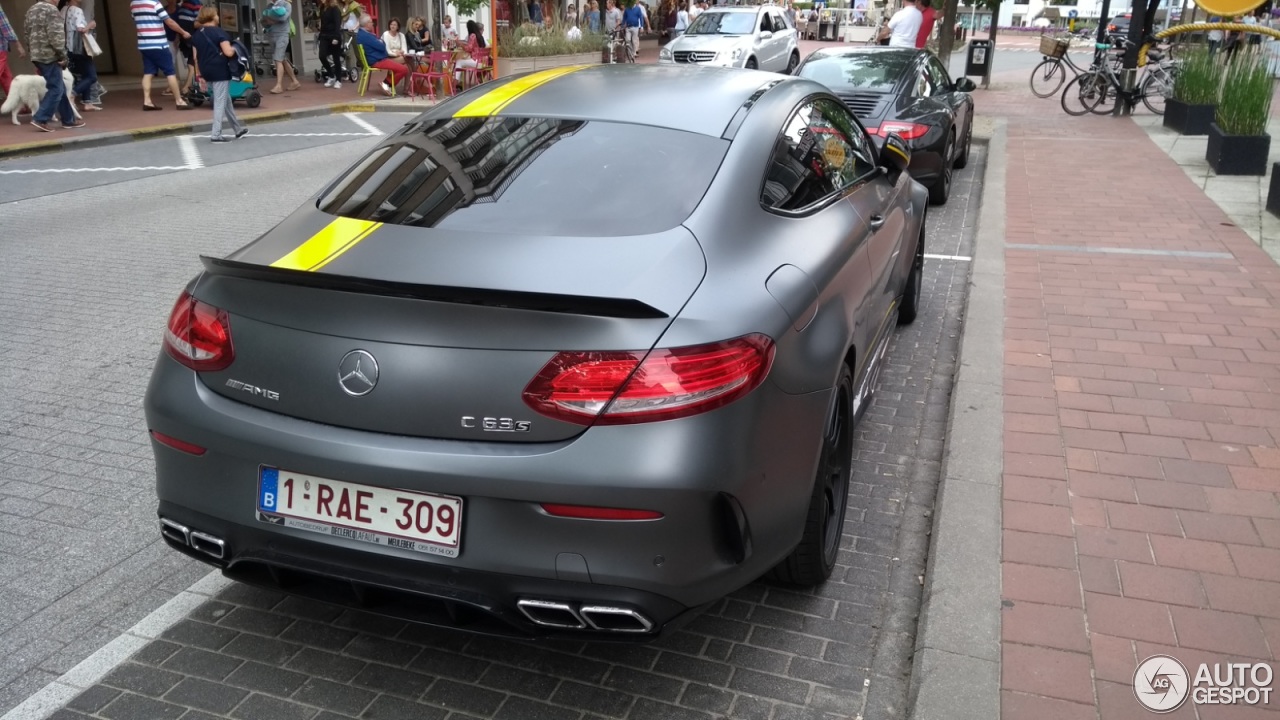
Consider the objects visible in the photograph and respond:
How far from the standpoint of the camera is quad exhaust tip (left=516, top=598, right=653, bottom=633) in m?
2.69

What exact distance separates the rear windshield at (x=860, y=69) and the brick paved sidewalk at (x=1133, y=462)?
2.20m

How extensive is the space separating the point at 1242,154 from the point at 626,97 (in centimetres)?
1016

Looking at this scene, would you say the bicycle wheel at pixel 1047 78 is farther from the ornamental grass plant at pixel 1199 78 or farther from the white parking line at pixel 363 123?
the white parking line at pixel 363 123

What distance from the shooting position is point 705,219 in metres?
3.21

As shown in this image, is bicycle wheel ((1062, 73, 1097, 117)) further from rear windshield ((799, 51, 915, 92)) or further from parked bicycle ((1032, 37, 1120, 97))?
rear windshield ((799, 51, 915, 92))

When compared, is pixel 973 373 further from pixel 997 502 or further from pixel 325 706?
pixel 325 706

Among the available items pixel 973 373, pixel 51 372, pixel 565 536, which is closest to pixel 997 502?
pixel 973 373

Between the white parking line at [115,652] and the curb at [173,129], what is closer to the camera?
the white parking line at [115,652]

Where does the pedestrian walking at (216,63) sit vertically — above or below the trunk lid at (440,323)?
below

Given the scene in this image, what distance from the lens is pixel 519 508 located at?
265 cm

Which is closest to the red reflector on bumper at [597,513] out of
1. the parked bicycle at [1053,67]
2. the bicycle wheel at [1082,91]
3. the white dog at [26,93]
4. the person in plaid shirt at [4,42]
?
the white dog at [26,93]

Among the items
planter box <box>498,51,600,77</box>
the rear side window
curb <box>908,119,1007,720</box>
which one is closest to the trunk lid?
the rear side window

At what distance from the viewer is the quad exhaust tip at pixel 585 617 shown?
2689mm

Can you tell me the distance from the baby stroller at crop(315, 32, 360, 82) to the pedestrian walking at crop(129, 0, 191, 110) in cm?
589
